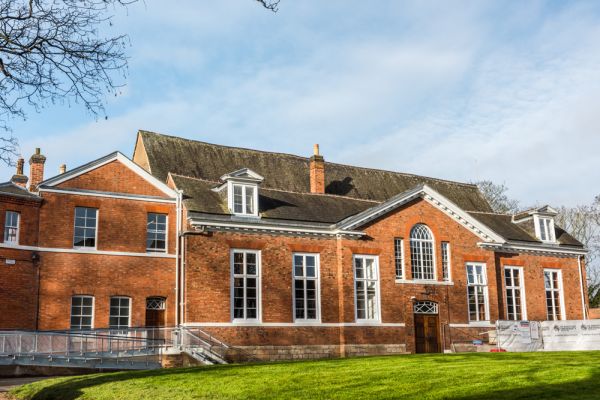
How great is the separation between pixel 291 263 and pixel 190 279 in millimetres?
4623

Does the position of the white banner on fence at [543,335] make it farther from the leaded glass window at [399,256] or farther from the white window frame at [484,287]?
the leaded glass window at [399,256]

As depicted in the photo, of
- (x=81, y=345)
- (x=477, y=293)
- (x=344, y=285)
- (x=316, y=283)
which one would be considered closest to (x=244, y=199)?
(x=316, y=283)

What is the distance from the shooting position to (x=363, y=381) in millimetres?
12930

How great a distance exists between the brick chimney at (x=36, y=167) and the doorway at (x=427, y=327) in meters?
17.5

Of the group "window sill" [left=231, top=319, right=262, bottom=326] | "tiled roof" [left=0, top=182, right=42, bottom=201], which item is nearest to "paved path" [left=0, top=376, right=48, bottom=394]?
"tiled roof" [left=0, top=182, right=42, bottom=201]

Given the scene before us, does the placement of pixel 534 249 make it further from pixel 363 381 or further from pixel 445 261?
pixel 363 381

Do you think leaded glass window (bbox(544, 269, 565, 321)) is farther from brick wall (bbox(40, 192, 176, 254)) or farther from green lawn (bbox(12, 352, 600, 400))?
brick wall (bbox(40, 192, 176, 254))

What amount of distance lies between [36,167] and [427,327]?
61.5ft

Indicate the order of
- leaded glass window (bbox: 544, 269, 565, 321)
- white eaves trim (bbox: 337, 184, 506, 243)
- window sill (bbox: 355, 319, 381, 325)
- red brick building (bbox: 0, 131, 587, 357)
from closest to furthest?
red brick building (bbox: 0, 131, 587, 357)
window sill (bbox: 355, 319, 381, 325)
white eaves trim (bbox: 337, 184, 506, 243)
leaded glass window (bbox: 544, 269, 565, 321)

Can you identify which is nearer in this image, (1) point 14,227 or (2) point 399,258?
(1) point 14,227

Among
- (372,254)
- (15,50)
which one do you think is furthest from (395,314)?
(15,50)

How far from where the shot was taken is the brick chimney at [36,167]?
1067 inches

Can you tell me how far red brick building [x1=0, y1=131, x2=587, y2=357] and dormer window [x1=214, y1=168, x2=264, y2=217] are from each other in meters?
0.05

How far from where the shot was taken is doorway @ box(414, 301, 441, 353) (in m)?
29.9
